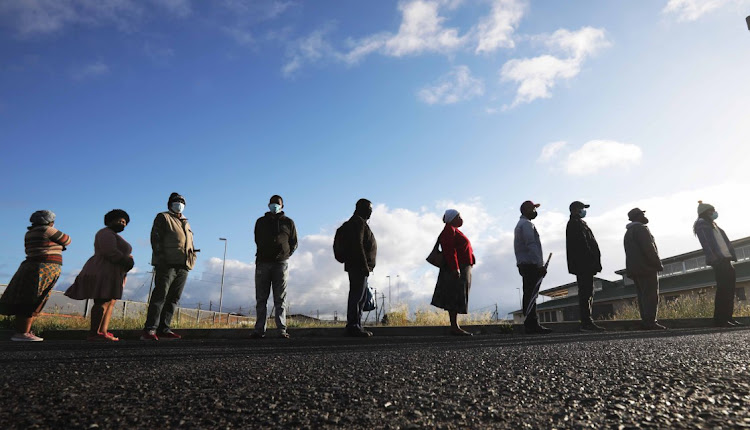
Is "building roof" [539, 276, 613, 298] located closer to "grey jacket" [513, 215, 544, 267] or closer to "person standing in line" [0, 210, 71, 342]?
"grey jacket" [513, 215, 544, 267]

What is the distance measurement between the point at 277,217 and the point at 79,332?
3812 millimetres

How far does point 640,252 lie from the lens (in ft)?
25.0

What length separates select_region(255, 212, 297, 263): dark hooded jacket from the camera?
646 cm

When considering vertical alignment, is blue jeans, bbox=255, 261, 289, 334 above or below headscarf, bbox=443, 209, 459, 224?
below

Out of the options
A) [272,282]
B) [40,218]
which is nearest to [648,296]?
[272,282]

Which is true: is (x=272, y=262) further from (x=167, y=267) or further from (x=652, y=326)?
(x=652, y=326)

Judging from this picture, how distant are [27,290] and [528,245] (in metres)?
6.74

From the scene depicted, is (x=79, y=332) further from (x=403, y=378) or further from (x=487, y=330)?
(x=403, y=378)

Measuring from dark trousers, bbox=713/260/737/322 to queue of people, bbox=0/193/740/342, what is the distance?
1cm

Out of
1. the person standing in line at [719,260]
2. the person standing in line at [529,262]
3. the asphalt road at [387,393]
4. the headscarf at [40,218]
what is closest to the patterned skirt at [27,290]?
the headscarf at [40,218]

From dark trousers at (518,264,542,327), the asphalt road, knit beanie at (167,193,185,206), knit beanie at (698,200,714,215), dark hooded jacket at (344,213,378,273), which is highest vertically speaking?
knit beanie at (698,200,714,215)

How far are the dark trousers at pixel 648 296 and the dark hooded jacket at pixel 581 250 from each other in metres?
0.81

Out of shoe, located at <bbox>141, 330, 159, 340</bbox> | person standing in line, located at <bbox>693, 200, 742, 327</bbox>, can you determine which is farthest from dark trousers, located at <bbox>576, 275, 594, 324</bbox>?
shoe, located at <bbox>141, 330, 159, 340</bbox>

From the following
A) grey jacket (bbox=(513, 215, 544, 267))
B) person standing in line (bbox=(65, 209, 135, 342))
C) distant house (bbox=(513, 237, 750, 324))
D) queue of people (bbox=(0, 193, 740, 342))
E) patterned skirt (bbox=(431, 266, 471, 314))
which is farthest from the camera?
distant house (bbox=(513, 237, 750, 324))
